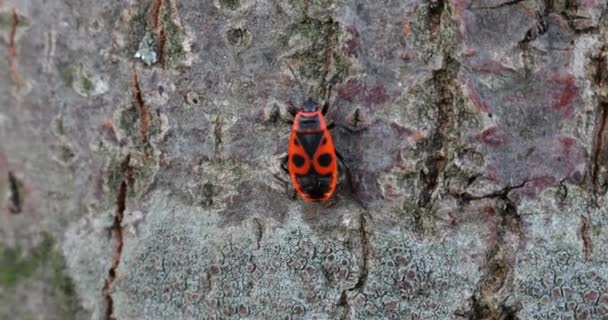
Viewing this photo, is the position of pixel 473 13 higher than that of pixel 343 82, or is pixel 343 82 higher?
pixel 473 13

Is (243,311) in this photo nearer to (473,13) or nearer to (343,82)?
(343,82)

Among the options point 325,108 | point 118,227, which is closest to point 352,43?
point 325,108

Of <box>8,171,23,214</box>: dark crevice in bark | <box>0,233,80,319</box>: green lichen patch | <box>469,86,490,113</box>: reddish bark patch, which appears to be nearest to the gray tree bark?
<box>469,86,490,113</box>: reddish bark patch

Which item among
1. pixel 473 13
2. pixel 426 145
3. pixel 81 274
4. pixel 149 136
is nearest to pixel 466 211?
pixel 426 145

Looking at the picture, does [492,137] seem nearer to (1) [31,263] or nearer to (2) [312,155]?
(2) [312,155]

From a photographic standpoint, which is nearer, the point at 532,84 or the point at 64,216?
the point at 532,84

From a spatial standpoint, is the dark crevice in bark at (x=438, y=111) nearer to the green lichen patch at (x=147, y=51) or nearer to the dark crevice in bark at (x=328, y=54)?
the dark crevice in bark at (x=328, y=54)
